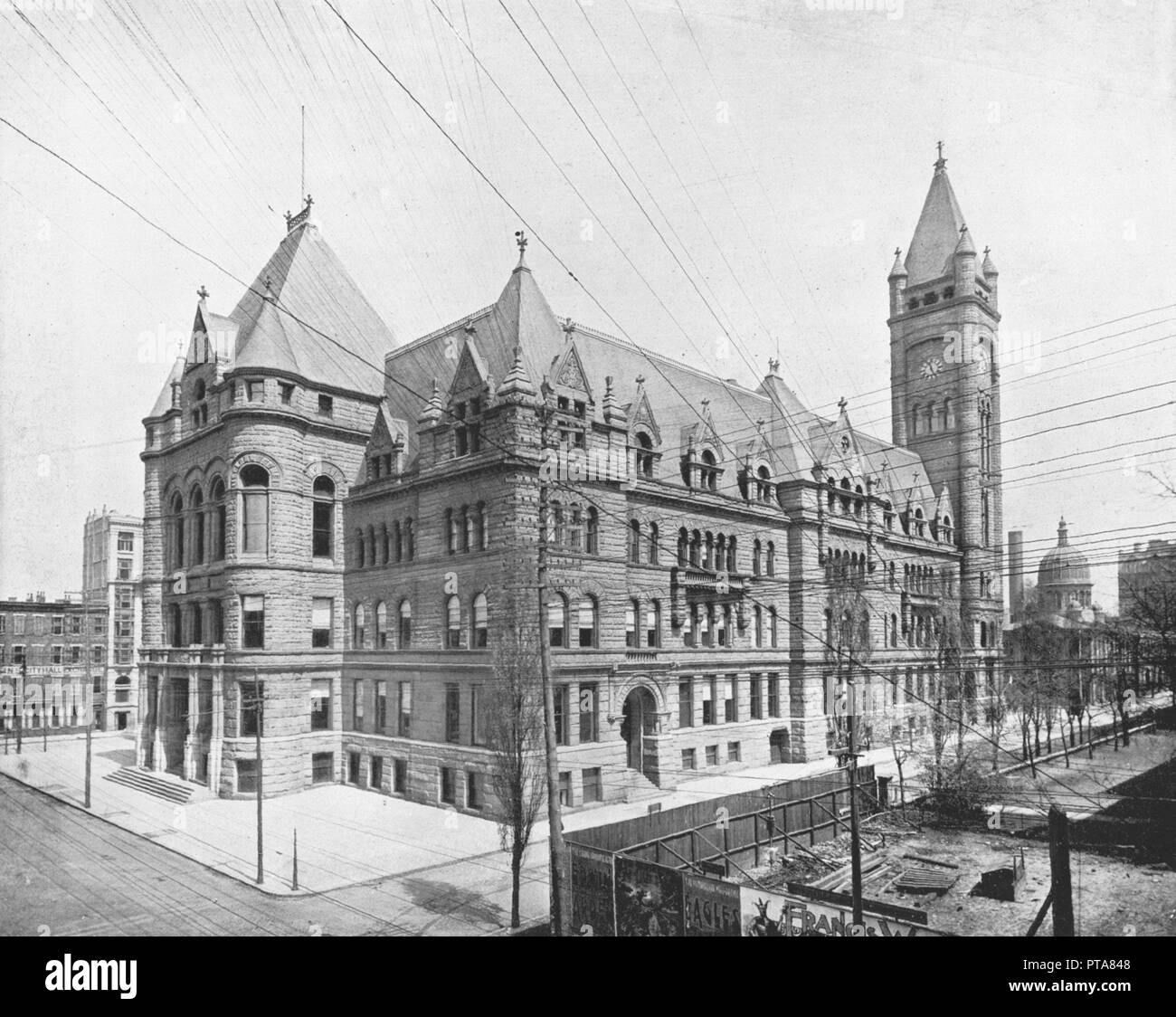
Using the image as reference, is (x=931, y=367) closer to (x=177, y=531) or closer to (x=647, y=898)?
(x=177, y=531)

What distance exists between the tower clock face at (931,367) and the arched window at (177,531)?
1733 inches

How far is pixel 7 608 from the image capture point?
50812 mm

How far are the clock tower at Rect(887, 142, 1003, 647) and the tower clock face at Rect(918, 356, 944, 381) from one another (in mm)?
59

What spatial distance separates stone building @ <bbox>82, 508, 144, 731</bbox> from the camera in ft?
193

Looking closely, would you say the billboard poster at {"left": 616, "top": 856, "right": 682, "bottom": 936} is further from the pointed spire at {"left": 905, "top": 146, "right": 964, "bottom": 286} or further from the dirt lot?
the pointed spire at {"left": 905, "top": 146, "right": 964, "bottom": 286}

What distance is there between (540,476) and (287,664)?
1455 centimetres

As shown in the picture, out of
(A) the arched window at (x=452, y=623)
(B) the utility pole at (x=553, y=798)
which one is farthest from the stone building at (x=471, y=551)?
(B) the utility pole at (x=553, y=798)

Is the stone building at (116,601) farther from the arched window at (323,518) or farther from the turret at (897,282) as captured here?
the turret at (897,282)

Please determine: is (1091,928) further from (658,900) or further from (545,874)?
(545,874)

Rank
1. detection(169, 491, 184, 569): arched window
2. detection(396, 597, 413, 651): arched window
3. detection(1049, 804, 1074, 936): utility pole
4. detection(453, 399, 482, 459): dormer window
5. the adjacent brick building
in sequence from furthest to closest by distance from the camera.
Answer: the adjacent brick building
detection(169, 491, 184, 569): arched window
detection(396, 597, 413, 651): arched window
detection(453, 399, 482, 459): dormer window
detection(1049, 804, 1074, 936): utility pole

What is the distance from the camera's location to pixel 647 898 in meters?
16.2

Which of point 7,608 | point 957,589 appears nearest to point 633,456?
point 957,589

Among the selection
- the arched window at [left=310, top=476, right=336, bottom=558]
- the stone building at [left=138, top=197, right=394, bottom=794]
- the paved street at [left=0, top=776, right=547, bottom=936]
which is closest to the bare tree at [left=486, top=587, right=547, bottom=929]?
the paved street at [left=0, top=776, right=547, bottom=936]

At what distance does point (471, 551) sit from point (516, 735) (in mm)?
8731
